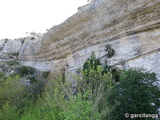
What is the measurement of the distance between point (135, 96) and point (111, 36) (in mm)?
8656

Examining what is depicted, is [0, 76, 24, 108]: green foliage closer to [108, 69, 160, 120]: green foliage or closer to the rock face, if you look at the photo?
the rock face

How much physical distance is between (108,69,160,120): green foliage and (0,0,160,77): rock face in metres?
3.44

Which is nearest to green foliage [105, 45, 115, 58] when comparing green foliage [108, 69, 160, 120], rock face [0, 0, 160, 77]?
rock face [0, 0, 160, 77]

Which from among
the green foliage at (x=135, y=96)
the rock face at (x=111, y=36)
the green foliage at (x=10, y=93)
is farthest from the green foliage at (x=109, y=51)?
the green foliage at (x=10, y=93)

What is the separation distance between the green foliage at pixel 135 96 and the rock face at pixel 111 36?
3435mm

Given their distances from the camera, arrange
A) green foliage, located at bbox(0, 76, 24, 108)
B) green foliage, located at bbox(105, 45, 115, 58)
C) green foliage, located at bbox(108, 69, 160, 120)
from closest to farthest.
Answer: green foliage, located at bbox(108, 69, 160, 120) < green foliage, located at bbox(0, 76, 24, 108) < green foliage, located at bbox(105, 45, 115, 58)

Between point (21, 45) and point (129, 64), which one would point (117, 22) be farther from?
point (21, 45)

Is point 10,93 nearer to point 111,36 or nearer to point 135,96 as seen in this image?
point 135,96

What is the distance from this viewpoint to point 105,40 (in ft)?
41.2

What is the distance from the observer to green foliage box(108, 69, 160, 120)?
13.8ft

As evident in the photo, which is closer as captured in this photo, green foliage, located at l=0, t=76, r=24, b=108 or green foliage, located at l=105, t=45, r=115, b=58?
green foliage, located at l=0, t=76, r=24, b=108

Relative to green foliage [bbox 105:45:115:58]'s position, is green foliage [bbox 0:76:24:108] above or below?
below

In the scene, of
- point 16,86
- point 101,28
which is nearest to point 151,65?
point 101,28

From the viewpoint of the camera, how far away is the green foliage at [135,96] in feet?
13.8
